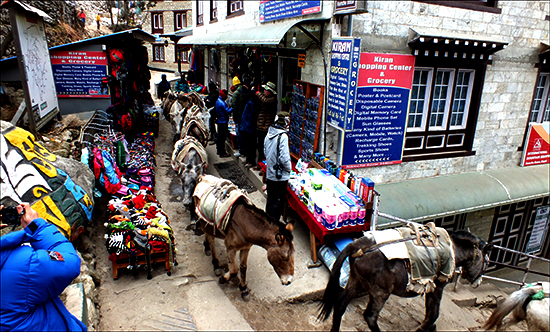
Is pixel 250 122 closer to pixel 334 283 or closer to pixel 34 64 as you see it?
pixel 34 64

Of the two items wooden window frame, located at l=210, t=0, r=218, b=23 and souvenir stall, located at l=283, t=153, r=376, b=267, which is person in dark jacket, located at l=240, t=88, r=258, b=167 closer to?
souvenir stall, located at l=283, t=153, r=376, b=267

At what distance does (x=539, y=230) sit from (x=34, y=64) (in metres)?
14.7

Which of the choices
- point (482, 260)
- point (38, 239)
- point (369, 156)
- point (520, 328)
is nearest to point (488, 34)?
point (369, 156)

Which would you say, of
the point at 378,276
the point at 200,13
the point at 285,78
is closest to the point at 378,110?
the point at 378,276

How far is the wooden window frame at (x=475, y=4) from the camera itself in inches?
270

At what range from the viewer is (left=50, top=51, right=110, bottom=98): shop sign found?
28.5 ft

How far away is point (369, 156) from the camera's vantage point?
7.02 m

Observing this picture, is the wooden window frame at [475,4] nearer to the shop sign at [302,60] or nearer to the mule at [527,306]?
the shop sign at [302,60]

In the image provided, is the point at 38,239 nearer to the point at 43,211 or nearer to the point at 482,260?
the point at 43,211

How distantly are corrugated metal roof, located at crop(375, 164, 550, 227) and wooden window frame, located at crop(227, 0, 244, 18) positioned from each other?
26.9ft

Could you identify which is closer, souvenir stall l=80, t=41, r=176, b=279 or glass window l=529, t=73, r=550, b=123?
souvenir stall l=80, t=41, r=176, b=279

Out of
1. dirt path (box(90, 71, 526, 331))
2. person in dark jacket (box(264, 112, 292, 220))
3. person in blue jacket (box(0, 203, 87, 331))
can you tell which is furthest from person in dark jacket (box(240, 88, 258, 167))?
person in blue jacket (box(0, 203, 87, 331))

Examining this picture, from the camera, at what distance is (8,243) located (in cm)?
250

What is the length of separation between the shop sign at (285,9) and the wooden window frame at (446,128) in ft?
8.31
